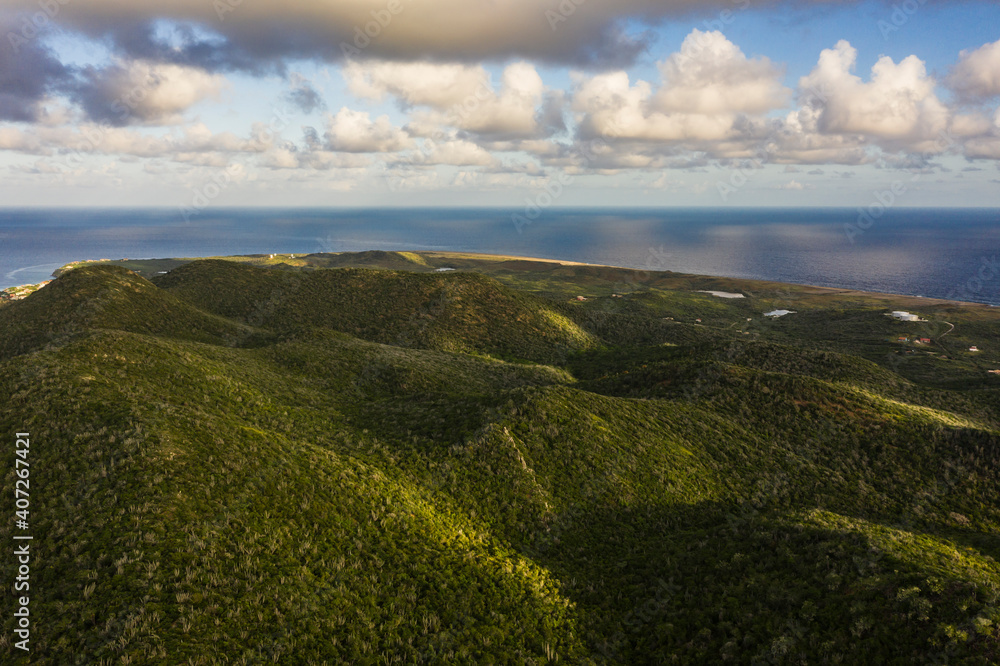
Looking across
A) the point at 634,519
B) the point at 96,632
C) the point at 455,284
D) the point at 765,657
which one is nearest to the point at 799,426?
the point at 634,519

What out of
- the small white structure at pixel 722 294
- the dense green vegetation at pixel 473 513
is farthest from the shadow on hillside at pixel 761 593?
the small white structure at pixel 722 294

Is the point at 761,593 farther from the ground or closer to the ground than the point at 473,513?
closer to the ground

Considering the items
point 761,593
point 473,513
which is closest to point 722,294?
point 473,513

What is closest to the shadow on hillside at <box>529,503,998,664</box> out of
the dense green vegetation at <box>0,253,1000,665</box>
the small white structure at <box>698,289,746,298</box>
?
the dense green vegetation at <box>0,253,1000,665</box>

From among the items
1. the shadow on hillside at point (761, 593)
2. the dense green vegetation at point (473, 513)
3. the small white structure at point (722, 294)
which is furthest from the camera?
the small white structure at point (722, 294)

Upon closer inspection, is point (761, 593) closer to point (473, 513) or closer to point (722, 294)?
point (473, 513)

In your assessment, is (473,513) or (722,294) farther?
(722,294)

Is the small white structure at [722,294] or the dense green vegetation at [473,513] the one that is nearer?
the dense green vegetation at [473,513]

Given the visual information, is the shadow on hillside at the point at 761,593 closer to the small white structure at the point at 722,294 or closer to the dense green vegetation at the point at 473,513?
the dense green vegetation at the point at 473,513

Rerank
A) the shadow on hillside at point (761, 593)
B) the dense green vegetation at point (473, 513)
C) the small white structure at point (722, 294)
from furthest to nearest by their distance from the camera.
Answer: the small white structure at point (722, 294), the shadow on hillside at point (761, 593), the dense green vegetation at point (473, 513)

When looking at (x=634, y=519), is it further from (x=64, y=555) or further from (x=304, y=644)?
(x=64, y=555)
